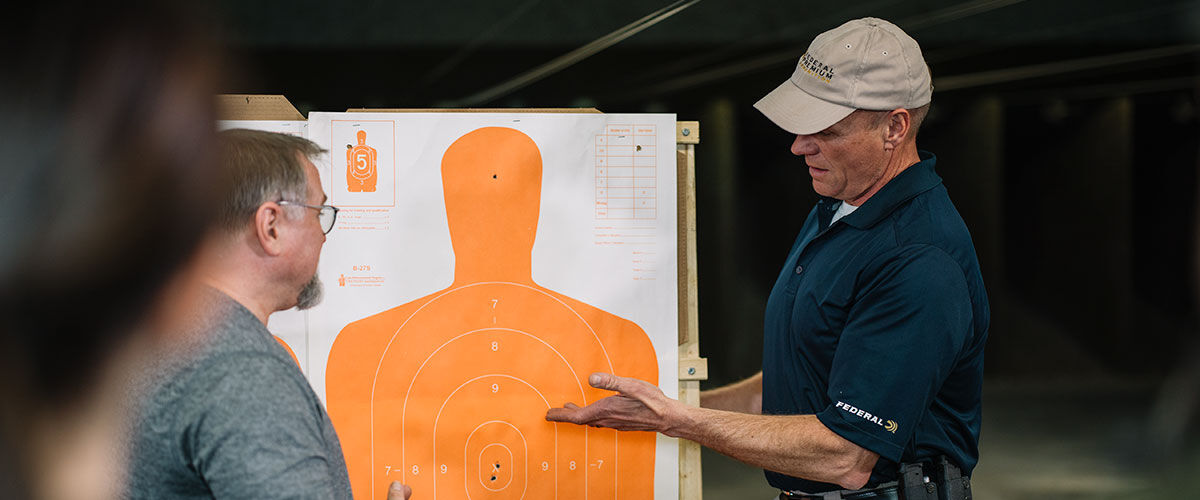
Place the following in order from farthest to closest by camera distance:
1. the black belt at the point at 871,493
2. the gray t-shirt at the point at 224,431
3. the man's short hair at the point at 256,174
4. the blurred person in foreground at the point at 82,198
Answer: the black belt at the point at 871,493
the man's short hair at the point at 256,174
the gray t-shirt at the point at 224,431
the blurred person in foreground at the point at 82,198

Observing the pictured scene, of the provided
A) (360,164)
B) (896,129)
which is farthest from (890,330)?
(360,164)

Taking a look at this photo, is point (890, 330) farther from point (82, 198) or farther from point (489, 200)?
point (82, 198)

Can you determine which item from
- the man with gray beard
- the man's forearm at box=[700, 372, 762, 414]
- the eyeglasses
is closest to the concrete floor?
the man's forearm at box=[700, 372, 762, 414]

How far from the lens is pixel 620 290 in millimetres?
1703

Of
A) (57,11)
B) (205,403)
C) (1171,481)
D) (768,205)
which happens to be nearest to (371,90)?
(768,205)

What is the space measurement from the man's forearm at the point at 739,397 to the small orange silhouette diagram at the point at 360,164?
2.50 feet

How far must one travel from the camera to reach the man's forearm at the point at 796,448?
134 cm

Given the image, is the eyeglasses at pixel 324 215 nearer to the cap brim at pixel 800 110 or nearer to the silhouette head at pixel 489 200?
the silhouette head at pixel 489 200

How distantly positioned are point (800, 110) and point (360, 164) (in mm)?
818

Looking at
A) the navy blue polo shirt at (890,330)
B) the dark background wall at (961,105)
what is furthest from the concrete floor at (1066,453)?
the navy blue polo shirt at (890,330)

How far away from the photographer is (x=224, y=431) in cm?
84

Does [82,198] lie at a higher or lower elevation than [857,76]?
lower

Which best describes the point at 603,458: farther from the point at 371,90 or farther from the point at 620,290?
the point at 371,90

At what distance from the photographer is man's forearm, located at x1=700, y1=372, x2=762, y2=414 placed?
1.71 meters
